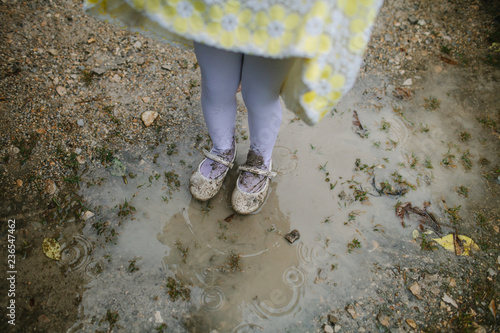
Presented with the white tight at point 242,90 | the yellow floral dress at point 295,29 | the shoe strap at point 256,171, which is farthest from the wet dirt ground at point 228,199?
the yellow floral dress at point 295,29

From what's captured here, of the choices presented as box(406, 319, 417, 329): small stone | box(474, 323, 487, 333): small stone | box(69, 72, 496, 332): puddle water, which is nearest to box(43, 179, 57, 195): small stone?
box(69, 72, 496, 332): puddle water

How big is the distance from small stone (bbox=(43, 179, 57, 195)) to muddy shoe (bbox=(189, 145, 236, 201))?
79cm

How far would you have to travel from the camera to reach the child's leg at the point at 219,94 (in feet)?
3.77

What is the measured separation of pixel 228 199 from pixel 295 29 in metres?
1.19

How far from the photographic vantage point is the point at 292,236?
170 cm

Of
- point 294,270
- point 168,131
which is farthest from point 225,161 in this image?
point 294,270

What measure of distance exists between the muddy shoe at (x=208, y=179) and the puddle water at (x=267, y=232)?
0.08 meters

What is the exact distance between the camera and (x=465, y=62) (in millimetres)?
2377

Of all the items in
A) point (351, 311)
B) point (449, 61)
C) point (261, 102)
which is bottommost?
point (351, 311)

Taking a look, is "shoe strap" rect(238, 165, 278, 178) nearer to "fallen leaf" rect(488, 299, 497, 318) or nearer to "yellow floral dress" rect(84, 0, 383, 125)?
"yellow floral dress" rect(84, 0, 383, 125)

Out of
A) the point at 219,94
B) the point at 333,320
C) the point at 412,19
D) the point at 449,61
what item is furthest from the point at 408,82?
the point at 333,320

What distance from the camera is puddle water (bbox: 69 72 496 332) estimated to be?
4.95ft

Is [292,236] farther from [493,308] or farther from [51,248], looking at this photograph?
[51,248]

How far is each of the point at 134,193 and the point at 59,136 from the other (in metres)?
0.63
